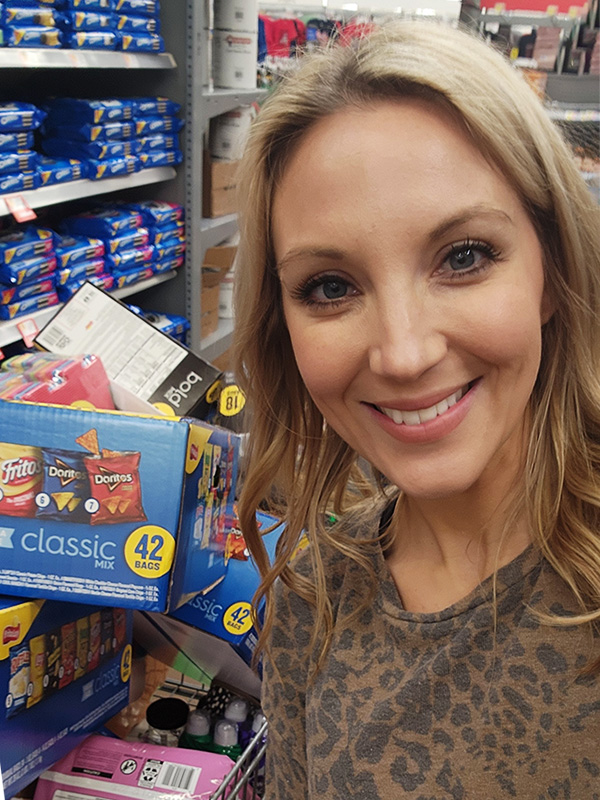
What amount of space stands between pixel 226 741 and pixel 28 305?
64.6 inches

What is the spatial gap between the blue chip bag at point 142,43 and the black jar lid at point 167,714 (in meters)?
2.34

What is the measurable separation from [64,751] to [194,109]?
2716 mm

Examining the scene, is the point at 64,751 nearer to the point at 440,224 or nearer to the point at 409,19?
the point at 440,224

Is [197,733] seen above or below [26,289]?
below

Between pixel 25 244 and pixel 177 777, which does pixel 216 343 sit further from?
pixel 177 777

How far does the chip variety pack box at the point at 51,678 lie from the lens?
139cm

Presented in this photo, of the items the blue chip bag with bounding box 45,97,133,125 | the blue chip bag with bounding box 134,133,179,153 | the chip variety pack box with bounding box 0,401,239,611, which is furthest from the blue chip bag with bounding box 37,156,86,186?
the chip variety pack box with bounding box 0,401,239,611

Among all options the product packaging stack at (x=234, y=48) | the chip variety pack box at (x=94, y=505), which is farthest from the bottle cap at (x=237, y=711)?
the product packaging stack at (x=234, y=48)

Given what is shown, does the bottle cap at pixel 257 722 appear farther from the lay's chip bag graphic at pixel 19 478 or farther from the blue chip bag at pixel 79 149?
the blue chip bag at pixel 79 149

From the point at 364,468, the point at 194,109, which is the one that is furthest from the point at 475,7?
the point at 364,468

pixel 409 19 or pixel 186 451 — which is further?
pixel 186 451

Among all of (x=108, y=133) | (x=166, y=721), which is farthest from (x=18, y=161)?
(x=166, y=721)

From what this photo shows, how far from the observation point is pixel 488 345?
84 centimetres

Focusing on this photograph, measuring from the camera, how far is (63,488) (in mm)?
1460
